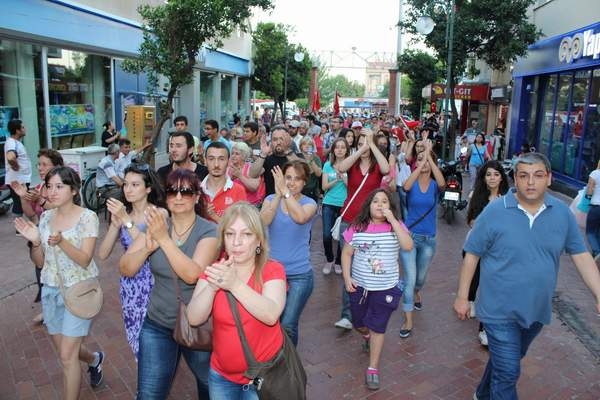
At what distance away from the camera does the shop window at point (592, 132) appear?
13.1 meters

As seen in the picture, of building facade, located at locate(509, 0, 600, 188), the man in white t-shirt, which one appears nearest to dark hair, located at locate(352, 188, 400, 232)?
the man in white t-shirt

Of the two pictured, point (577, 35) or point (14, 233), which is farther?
point (577, 35)

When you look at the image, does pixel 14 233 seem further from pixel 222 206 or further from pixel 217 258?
pixel 217 258

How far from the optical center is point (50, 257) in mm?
3695

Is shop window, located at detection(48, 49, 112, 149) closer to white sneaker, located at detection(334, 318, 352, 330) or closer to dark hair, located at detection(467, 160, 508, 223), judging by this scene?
white sneaker, located at detection(334, 318, 352, 330)

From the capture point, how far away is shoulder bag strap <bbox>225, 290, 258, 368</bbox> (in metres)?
2.53

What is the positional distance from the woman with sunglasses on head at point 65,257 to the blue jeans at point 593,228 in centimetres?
611

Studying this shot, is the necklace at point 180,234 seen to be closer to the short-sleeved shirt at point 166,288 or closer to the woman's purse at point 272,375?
the short-sleeved shirt at point 166,288

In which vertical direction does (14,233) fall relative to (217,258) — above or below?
below

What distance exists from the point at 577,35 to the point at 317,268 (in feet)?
31.9

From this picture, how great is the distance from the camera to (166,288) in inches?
122

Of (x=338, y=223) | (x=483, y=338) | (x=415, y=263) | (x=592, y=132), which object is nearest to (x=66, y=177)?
(x=338, y=223)

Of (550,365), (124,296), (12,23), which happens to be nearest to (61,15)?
(12,23)

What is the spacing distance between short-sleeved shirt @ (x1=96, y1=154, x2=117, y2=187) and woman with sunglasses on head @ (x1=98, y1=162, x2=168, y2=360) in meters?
6.05
